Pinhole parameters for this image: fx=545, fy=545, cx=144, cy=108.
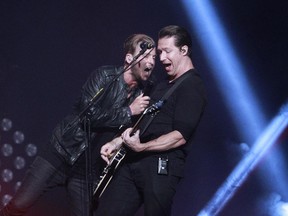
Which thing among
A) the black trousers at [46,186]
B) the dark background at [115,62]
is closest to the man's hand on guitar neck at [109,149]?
the black trousers at [46,186]

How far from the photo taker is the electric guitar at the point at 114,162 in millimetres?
2971

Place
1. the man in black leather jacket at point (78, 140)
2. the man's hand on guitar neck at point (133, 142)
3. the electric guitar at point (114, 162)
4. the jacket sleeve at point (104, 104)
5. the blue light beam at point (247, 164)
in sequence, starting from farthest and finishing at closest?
the blue light beam at point (247, 164)
the man in black leather jacket at point (78, 140)
the jacket sleeve at point (104, 104)
the electric guitar at point (114, 162)
the man's hand on guitar neck at point (133, 142)

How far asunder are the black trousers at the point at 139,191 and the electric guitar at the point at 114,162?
0.10ft

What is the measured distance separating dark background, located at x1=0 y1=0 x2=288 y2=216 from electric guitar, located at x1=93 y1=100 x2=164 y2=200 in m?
1.28

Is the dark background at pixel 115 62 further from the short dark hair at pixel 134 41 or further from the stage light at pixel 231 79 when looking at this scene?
the short dark hair at pixel 134 41

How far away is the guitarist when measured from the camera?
288cm

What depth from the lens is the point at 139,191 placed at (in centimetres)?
304

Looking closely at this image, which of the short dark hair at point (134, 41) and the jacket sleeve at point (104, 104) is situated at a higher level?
the short dark hair at point (134, 41)

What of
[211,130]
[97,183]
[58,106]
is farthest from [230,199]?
[58,106]

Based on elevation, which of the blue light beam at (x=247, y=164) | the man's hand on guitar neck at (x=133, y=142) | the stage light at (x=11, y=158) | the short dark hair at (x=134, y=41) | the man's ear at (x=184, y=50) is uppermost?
the short dark hair at (x=134, y=41)

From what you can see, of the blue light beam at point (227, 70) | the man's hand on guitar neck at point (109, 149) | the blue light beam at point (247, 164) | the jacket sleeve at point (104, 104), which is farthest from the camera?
the blue light beam at point (227, 70)

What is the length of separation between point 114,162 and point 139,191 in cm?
21

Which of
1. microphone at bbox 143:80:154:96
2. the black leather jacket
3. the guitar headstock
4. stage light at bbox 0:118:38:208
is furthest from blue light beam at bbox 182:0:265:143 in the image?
stage light at bbox 0:118:38:208

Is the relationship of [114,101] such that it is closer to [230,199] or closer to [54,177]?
[54,177]
